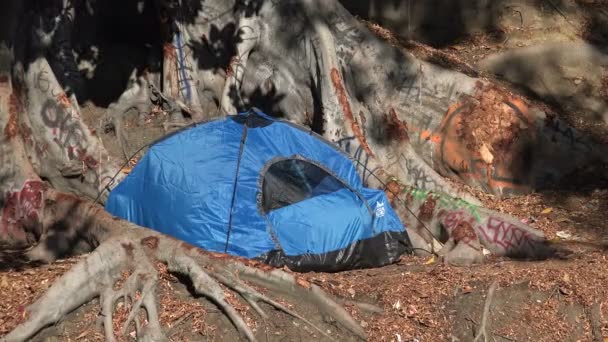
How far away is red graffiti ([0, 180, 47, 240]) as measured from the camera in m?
10.1

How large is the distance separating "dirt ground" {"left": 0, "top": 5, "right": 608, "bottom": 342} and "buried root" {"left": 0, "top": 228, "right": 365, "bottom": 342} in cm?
9

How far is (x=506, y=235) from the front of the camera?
33.6 feet

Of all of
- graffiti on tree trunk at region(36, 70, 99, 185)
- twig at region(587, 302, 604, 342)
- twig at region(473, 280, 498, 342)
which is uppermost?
graffiti on tree trunk at region(36, 70, 99, 185)

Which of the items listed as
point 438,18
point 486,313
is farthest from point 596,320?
point 438,18

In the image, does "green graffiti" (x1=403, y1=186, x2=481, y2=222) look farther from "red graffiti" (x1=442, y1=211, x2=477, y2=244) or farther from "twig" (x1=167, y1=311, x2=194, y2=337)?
"twig" (x1=167, y1=311, x2=194, y2=337)

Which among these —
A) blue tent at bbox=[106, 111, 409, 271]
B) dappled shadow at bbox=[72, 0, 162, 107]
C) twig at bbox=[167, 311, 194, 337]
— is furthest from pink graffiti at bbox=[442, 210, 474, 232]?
dappled shadow at bbox=[72, 0, 162, 107]

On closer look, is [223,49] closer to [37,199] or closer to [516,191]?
[37,199]

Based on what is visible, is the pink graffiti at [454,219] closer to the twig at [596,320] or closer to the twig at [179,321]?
the twig at [596,320]

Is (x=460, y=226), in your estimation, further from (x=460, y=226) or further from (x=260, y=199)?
(x=260, y=199)

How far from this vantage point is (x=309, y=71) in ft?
38.5

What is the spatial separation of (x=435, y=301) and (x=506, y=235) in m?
2.12

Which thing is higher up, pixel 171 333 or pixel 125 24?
pixel 125 24

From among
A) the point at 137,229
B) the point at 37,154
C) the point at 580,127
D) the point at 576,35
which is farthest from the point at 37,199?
the point at 576,35

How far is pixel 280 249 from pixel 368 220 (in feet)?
3.84
